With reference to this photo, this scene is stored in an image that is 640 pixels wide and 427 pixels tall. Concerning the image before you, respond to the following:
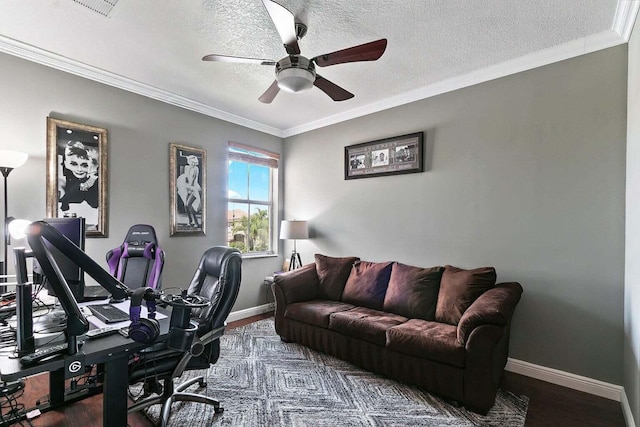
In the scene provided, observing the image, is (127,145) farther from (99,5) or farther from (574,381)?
(574,381)

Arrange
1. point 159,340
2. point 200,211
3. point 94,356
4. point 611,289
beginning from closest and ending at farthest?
point 94,356 < point 159,340 < point 611,289 < point 200,211

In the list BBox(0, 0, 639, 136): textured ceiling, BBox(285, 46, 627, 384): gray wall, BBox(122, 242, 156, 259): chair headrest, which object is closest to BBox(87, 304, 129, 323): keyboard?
BBox(122, 242, 156, 259): chair headrest

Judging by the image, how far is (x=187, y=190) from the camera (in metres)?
3.75

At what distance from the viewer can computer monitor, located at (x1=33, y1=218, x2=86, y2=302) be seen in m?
1.58

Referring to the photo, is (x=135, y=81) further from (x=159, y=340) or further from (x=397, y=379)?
(x=397, y=379)

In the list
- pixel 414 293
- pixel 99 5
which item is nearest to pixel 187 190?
pixel 99 5

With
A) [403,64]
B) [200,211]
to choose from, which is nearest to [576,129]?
[403,64]

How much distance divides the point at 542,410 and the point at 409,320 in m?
1.09

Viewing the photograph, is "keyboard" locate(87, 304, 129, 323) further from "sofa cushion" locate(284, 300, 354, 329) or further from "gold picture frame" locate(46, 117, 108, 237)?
"sofa cushion" locate(284, 300, 354, 329)

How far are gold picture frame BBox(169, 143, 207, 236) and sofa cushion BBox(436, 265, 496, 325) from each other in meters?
2.86

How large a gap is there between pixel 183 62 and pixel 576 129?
11.3 ft

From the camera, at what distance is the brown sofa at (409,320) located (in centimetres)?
218

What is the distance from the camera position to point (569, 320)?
2.55 meters

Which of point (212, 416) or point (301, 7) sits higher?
point (301, 7)
